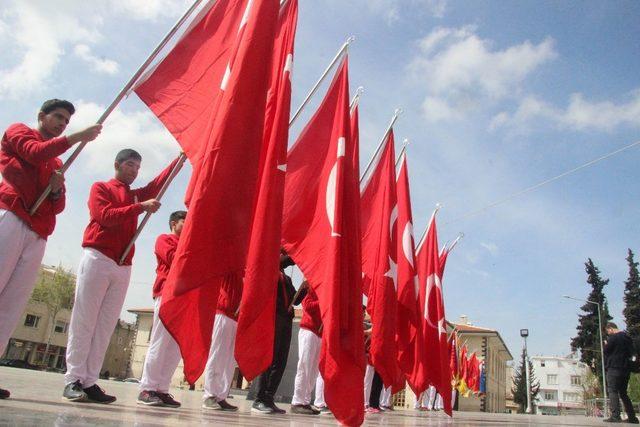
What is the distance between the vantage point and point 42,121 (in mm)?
4422

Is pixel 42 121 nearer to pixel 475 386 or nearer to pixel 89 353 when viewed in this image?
pixel 89 353

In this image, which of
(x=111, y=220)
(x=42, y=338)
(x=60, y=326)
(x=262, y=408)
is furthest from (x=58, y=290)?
(x=111, y=220)

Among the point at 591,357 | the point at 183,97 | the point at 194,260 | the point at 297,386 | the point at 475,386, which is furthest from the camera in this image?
the point at 591,357

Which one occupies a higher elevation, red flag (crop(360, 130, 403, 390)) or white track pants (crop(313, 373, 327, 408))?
red flag (crop(360, 130, 403, 390))

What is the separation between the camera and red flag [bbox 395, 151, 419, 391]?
8938mm

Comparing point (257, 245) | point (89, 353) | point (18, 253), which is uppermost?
point (257, 245)

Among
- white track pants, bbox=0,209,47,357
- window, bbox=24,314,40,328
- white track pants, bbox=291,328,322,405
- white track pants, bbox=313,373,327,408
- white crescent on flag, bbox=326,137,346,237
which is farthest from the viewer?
window, bbox=24,314,40,328

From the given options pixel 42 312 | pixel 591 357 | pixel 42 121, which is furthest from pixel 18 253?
pixel 591 357

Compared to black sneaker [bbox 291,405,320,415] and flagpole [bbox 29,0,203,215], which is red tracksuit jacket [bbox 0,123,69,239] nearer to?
flagpole [bbox 29,0,203,215]

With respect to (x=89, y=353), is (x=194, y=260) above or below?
above

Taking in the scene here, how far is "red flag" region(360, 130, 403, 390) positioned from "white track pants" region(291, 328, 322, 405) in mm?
1085

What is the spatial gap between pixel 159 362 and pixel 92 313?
0.91 metres

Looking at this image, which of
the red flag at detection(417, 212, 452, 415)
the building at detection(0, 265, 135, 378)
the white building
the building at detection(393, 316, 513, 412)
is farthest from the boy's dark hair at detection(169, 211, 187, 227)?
the white building

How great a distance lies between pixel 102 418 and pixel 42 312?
2173 inches
